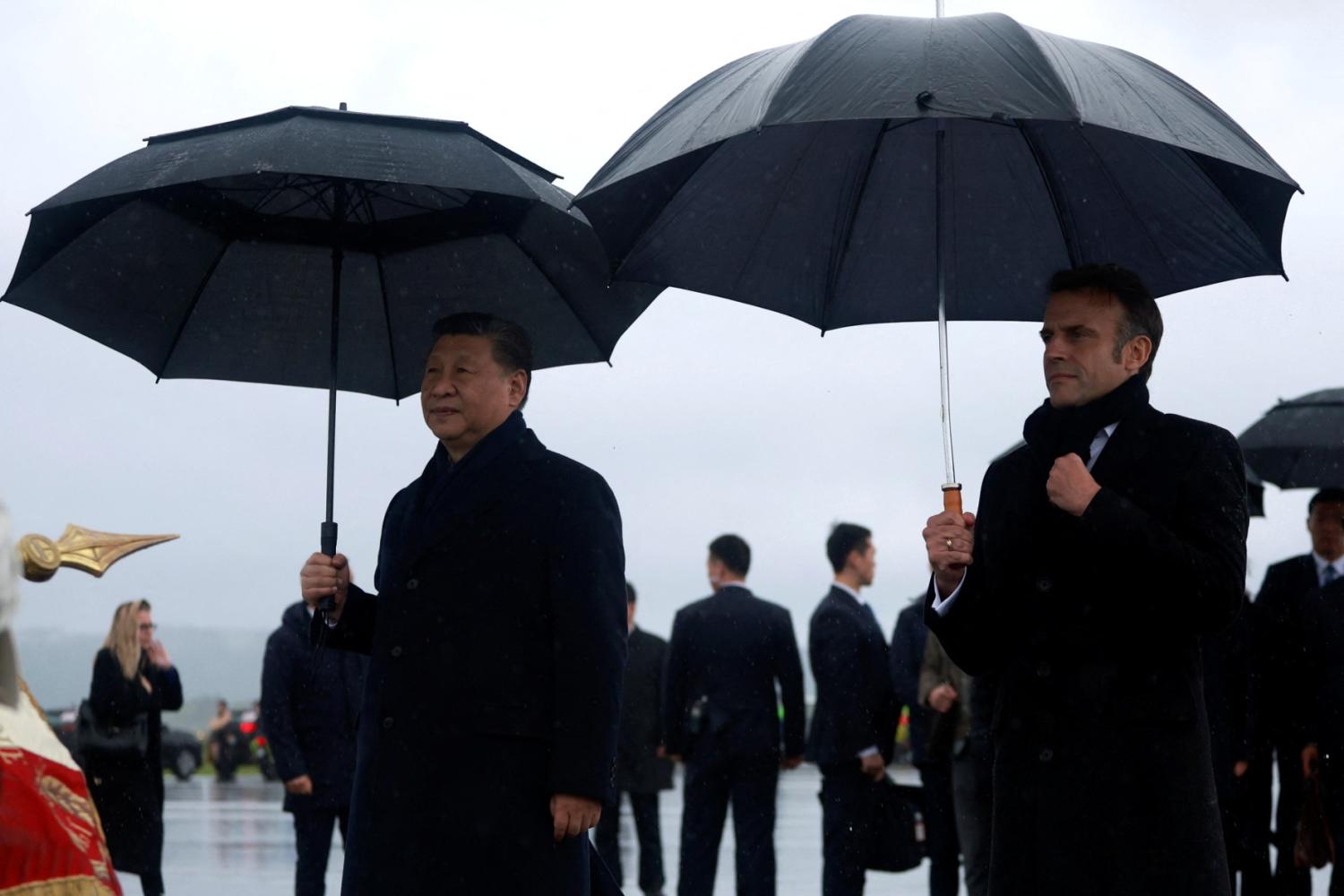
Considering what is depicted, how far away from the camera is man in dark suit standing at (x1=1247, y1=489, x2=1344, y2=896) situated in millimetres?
9680

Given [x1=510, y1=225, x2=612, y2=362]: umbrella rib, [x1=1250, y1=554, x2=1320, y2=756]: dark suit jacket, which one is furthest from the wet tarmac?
[x1=510, y1=225, x2=612, y2=362]: umbrella rib

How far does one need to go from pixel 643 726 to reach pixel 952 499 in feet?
28.0

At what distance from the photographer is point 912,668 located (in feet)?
33.8

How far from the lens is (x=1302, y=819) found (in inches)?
357

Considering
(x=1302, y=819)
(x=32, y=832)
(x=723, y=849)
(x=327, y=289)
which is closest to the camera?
(x=32, y=832)

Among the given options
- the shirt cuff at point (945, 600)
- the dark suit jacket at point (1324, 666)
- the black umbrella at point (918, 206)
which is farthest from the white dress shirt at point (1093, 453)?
the dark suit jacket at point (1324, 666)

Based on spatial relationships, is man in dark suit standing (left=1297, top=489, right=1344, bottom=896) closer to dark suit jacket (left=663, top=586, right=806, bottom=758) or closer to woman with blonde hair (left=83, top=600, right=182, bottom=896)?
dark suit jacket (left=663, top=586, right=806, bottom=758)

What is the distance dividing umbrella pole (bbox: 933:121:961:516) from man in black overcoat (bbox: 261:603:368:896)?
16.2 feet

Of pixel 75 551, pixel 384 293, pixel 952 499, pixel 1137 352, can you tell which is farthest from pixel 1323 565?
pixel 75 551

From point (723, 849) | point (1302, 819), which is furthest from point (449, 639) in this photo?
point (723, 849)

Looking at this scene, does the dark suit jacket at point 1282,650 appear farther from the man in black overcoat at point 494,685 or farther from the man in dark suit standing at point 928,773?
the man in black overcoat at point 494,685

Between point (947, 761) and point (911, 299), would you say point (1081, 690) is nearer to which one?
point (911, 299)

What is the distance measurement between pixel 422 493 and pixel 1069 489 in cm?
183

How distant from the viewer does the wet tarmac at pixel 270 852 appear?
12812mm
